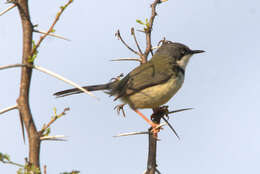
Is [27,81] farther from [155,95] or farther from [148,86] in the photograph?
[148,86]

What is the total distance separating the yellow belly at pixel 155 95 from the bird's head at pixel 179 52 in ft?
2.71

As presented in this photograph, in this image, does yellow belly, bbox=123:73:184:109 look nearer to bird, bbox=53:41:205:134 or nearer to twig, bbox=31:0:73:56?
bird, bbox=53:41:205:134

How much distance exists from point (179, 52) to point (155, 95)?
1.57 m

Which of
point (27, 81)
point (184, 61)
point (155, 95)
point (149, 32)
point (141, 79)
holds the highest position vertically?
point (149, 32)

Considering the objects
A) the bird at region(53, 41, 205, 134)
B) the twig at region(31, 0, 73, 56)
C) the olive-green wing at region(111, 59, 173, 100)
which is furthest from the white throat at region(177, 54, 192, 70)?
the twig at region(31, 0, 73, 56)

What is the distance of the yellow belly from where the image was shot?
620 cm

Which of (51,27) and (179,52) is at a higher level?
(51,27)

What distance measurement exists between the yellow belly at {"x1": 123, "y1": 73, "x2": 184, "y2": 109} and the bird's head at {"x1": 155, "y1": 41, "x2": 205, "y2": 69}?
0.83 m

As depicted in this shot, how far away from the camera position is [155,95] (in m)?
6.21

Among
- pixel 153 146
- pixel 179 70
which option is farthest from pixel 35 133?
pixel 179 70

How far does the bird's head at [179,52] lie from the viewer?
7297 millimetres

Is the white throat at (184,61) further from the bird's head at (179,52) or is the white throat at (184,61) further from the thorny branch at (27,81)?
the thorny branch at (27,81)

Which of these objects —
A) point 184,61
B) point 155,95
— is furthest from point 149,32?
point 184,61

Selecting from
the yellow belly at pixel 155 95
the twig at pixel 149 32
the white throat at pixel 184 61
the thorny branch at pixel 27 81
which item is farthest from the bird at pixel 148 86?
the thorny branch at pixel 27 81
